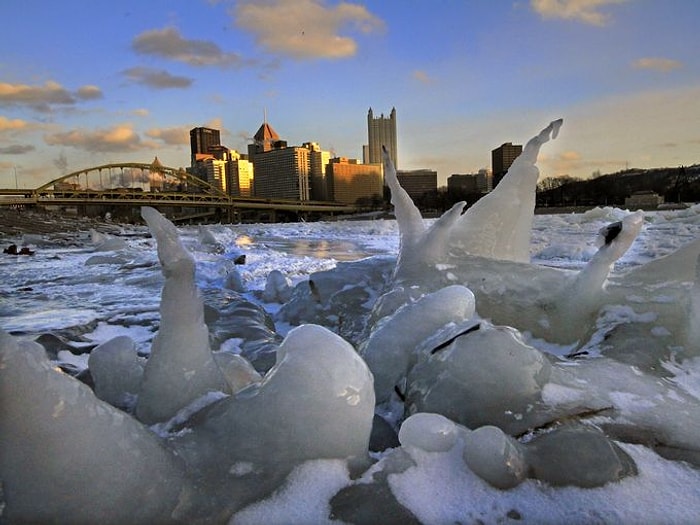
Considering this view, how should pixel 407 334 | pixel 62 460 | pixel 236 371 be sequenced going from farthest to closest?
1. pixel 407 334
2. pixel 236 371
3. pixel 62 460

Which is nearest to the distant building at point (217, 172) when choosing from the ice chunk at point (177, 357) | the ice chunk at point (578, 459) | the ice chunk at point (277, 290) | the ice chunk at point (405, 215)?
the ice chunk at point (277, 290)

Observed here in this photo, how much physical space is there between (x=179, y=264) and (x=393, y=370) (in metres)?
1.33

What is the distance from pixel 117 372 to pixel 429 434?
1583mm

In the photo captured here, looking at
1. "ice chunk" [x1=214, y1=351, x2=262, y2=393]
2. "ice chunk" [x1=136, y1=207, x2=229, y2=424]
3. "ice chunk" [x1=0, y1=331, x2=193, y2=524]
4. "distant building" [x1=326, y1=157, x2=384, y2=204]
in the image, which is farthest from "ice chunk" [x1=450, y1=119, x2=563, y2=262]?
"distant building" [x1=326, y1=157, x2=384, y2=204]

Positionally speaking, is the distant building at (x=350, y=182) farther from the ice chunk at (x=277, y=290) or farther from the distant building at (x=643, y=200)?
the ice chunk at (x=277, y=290)

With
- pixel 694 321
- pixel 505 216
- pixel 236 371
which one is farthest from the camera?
pixel 505 216

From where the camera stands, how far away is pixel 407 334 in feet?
8.89

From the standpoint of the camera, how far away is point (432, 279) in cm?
399

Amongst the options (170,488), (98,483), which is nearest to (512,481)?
(170,488)

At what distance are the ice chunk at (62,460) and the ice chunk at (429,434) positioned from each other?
0.77m

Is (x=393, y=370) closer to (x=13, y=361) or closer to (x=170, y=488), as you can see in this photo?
(x=170, y=488)

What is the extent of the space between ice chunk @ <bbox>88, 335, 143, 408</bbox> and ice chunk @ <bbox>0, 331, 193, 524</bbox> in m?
0.82

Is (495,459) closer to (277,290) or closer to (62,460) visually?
(62,460)

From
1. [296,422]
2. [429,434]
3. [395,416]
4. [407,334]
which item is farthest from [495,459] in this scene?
[407,334]
